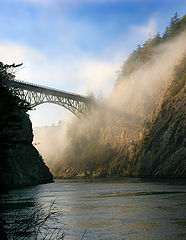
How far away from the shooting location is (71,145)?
105 m

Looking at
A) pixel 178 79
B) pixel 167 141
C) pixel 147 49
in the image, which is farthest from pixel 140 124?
pixel 147 49

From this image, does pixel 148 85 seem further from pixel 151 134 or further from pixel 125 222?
pixel 125 222

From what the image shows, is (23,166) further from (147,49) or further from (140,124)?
(147,49)

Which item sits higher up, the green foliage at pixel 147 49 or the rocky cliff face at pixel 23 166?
the green foliage at pixel 147 49

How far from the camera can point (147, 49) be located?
303ft

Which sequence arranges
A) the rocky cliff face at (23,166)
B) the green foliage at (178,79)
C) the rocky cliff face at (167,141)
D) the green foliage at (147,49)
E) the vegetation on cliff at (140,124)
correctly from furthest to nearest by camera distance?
the green foliage at (147,49) < the green foliage at (178,79) < the vegetation on cliff at (140,124) < the rocky cliff face at (167,141) < the rocky cliff face at (23,166)

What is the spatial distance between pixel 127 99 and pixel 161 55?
14.4 m

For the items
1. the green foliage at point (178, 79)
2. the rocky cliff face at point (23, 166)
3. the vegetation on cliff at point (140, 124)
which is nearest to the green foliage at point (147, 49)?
the vegetation on cliff at point (140, 124)

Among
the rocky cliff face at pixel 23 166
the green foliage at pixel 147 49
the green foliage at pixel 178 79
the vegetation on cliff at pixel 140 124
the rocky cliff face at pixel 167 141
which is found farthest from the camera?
the green foliage at pixel 147 49

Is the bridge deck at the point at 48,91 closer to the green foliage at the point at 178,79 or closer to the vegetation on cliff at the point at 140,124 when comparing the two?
the vegetation on cliff at the point at 140,124

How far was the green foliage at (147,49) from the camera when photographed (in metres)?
85.9

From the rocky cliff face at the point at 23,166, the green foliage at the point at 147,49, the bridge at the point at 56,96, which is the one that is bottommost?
the rocky cliff face at the point at 23,166

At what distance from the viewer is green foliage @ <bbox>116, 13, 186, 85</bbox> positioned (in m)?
85.9

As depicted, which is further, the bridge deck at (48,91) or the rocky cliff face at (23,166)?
the bridge deck at (48,91)
